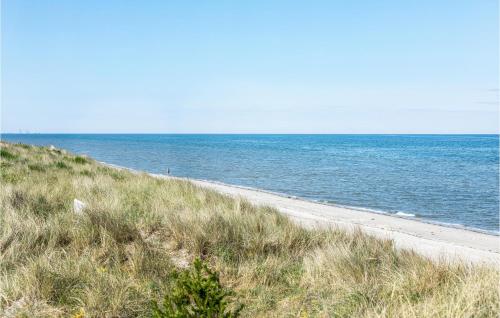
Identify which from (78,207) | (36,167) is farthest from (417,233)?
(36,167)

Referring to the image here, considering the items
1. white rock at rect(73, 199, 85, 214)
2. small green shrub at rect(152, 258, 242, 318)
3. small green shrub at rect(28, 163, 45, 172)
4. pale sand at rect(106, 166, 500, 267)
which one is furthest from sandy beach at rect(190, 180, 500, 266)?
small green shrub at rect(28, 163, 45, 172)

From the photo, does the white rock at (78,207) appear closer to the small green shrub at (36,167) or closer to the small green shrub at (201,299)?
the small green shrub at (201,299)

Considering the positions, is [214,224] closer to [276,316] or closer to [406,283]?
[276,316]

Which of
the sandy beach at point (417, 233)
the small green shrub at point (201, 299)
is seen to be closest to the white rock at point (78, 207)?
the sandy beach at point (417, 233)

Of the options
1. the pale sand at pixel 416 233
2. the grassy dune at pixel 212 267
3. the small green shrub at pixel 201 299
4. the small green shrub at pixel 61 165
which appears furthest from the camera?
the small green shrub at pixel 61 165

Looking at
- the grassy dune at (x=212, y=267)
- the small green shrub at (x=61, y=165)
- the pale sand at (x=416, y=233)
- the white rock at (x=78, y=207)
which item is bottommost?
the pale sand at (x=416, y=233)

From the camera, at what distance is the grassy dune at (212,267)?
4.34 m

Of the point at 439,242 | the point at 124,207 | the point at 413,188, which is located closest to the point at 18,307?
the point at 124,207

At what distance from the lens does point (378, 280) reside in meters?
5.18

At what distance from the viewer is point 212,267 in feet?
19.9

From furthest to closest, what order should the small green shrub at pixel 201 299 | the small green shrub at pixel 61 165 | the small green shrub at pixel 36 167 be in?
the small green shrub at pixel 61 165 < the small green shrub at pixel 36 167 < the small green shrub at pixel 201 299

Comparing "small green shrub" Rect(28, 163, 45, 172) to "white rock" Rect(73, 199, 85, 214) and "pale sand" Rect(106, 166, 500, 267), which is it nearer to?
"pale sand" Rect(106, 166, 500, 267)

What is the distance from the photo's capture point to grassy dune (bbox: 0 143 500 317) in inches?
171

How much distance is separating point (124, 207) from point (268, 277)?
4.40 m
